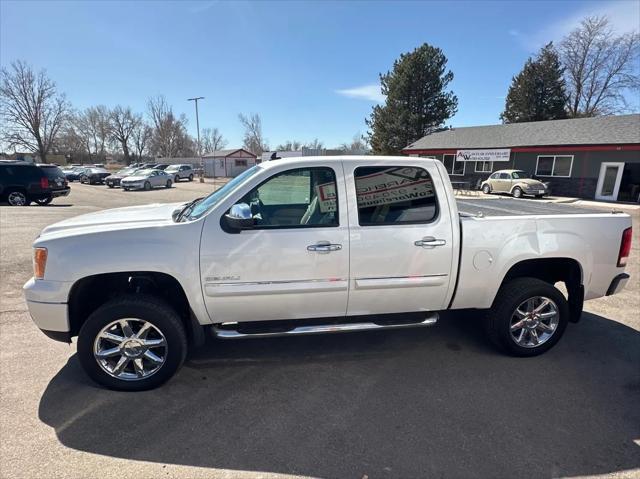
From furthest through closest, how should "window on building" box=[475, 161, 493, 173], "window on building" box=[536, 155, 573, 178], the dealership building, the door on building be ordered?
"window on building" box=[475, 161, 493, 173], "window on building" box=[536, 155, 573, 178], the door on building, the dealership building

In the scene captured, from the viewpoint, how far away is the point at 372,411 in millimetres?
2826

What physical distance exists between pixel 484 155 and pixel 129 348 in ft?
95.0

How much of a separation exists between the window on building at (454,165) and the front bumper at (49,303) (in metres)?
30.3

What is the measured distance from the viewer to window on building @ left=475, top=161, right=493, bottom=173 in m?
28.0

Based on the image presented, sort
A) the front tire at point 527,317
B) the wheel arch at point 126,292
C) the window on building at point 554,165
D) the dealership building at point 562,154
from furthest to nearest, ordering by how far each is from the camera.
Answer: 1. the window on building at point 554,165
2. the dealership building at point 562,154
3. the front tire at point 527,317
4. the wheel arch at point 126,292

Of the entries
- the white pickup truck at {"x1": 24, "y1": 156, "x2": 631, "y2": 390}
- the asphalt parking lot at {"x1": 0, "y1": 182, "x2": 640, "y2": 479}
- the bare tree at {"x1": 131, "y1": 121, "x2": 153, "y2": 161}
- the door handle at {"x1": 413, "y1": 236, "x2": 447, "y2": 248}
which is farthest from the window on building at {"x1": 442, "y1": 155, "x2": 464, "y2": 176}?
the bare tree at {"x1": 131, "y1": 121, "x2": 153, "y2": 161}

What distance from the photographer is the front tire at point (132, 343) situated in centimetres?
292

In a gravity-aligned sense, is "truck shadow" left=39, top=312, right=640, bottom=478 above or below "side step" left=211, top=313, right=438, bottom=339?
below

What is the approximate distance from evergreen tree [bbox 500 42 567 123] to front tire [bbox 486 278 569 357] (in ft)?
137

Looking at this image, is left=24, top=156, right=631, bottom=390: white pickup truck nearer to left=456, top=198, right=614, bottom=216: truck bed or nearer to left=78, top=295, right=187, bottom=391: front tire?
left=78, top=295, right=187, bottom=391: front tire

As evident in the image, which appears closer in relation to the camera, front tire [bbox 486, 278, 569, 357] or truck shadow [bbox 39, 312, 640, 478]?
truck shadow [bbox 39, 312, 640, 478]

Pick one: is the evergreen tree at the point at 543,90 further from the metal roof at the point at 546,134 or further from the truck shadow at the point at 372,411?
the truck shadow at the point at 372,411

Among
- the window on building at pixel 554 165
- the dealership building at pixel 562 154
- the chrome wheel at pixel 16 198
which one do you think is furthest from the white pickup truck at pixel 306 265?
the window on building at pixel 554 165

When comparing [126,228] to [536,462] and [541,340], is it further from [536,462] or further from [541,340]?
[541,340]
